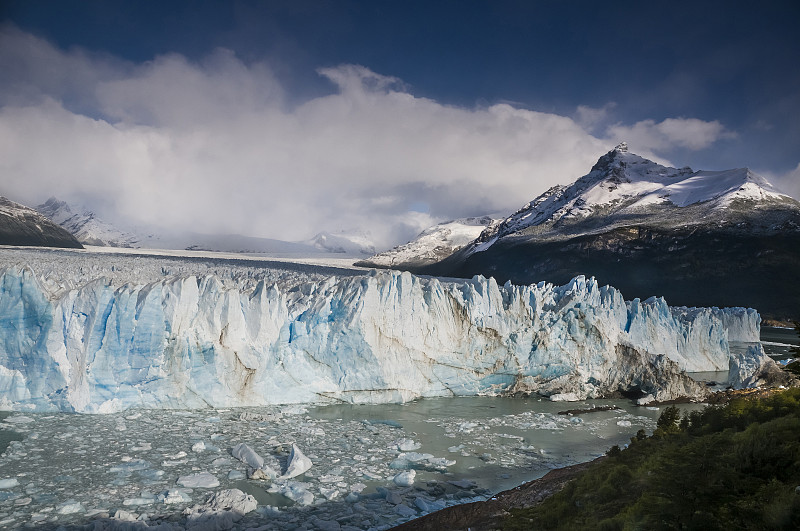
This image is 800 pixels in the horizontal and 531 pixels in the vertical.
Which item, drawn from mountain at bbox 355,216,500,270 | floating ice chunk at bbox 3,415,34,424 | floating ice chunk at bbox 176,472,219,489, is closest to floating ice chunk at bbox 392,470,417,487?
floating ice chunk at bbox 176,472,219,489

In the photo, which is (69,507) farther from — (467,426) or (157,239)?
(157,239)

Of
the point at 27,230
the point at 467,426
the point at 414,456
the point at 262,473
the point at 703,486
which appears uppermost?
the point at 27,230

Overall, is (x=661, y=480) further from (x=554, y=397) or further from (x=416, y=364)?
(x=554, y=397)

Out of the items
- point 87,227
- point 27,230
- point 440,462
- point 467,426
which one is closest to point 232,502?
point 440,462

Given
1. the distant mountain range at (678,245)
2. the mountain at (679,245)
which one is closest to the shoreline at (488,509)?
the mountain at (679,245)

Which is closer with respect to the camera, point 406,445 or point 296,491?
point 296,491

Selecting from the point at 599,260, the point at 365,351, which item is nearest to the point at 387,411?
the point at 365,351

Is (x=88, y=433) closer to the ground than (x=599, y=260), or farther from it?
closer to the ground
